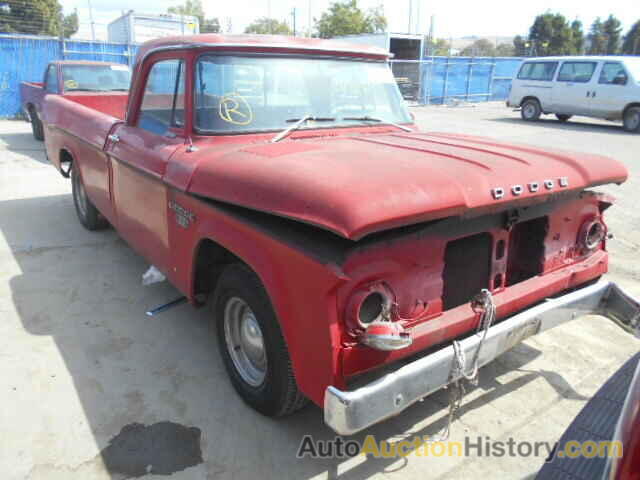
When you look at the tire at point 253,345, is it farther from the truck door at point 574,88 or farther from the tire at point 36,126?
the truck door at point 574,88

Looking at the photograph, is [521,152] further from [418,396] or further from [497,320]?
[418,396]

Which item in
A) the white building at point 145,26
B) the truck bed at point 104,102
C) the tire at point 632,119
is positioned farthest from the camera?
the white building at point 145,26

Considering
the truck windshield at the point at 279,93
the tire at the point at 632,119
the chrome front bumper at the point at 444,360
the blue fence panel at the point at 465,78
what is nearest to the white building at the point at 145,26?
the blue fence panel at the point at 465,78

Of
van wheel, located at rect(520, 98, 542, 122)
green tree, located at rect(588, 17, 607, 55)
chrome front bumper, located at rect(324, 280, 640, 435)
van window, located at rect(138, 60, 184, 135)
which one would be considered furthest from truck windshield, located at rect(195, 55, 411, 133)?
green tree, located at rect(588, 17, 607, 55)

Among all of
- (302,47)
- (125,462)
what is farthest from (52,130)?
(125,462)

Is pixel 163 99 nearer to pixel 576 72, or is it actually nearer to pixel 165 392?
pixel 165 392

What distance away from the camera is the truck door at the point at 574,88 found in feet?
48.7

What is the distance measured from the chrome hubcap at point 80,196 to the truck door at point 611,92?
14043mm

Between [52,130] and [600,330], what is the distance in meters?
5.70

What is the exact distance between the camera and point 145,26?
20.9m

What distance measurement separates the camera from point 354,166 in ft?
7.32

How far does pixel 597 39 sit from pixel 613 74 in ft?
170

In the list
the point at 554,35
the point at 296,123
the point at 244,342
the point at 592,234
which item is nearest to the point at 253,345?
the point at 244,342

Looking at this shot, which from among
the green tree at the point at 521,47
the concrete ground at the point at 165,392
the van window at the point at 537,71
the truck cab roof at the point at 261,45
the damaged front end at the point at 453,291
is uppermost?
the green tree at the point at 521,47
